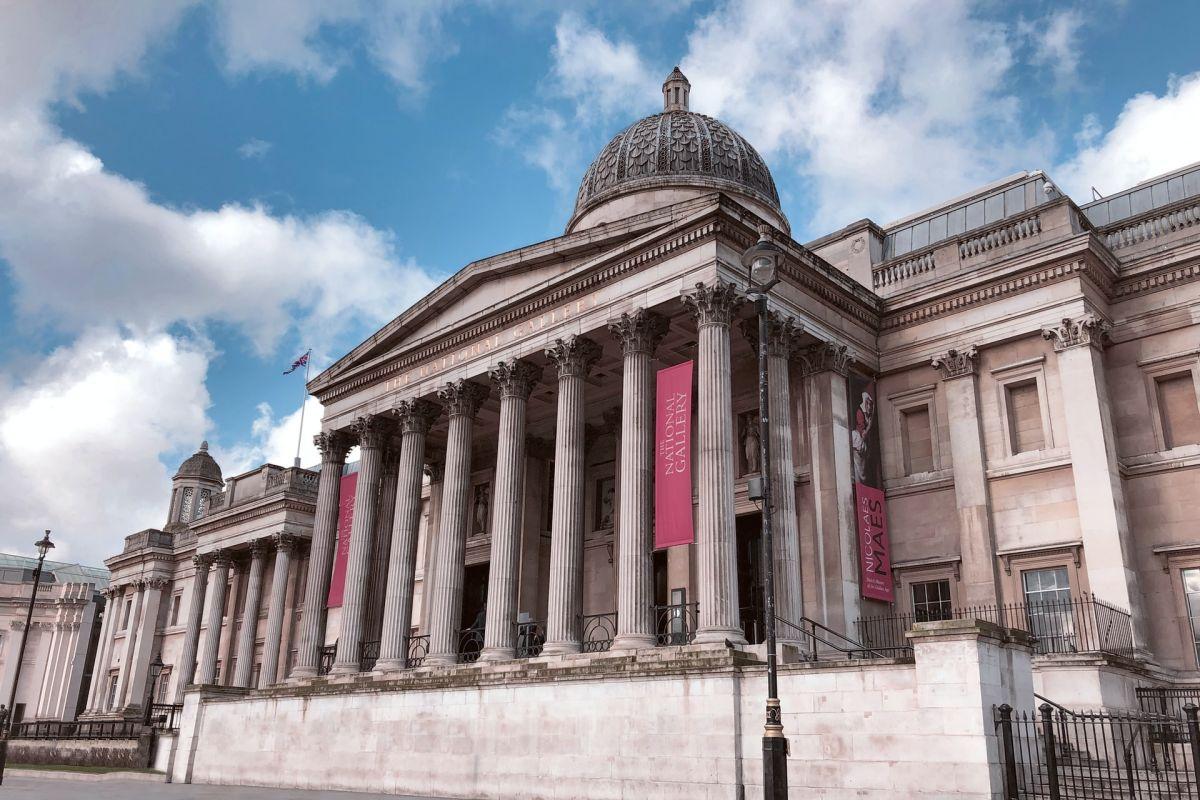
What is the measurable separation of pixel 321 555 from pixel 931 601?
17460 millimetres

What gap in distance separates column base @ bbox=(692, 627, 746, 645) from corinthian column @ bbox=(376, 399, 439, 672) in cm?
997

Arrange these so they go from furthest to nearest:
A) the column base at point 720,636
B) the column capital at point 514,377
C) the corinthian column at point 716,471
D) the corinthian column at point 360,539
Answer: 1. the corinthian column at point 360,539
2. the column capital at point 514,377
3. the corinthian column at point 716,471
4. the column base at point 720,636

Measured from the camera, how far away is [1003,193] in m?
27.7

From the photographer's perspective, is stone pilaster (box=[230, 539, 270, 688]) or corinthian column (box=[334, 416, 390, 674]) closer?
corinthian column (box=[334, 416, 390, 674])

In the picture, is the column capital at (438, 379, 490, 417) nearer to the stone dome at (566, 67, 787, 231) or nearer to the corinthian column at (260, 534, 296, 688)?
the stone dome at (566, 67, 787, 231)

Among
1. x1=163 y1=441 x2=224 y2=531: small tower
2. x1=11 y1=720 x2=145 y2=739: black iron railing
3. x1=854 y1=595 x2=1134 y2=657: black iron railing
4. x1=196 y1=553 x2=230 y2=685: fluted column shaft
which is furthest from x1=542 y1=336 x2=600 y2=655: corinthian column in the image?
x1=163 y1=441 x2=224 y2=531: small tower

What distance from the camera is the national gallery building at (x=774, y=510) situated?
17875 mm

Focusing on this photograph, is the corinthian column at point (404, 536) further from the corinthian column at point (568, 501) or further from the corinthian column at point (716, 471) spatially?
the corinthian column at point (716, 471)

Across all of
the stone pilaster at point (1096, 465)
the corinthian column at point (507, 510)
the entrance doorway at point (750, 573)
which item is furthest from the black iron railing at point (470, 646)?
the stone pilaster at point (1096, 465)

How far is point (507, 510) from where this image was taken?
2436 cm

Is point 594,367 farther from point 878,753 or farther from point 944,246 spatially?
point 878,753

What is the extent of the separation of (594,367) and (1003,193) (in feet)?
40.3

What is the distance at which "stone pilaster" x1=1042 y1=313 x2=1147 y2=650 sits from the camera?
2055 centimetres

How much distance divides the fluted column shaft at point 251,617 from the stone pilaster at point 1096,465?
1454 inches
